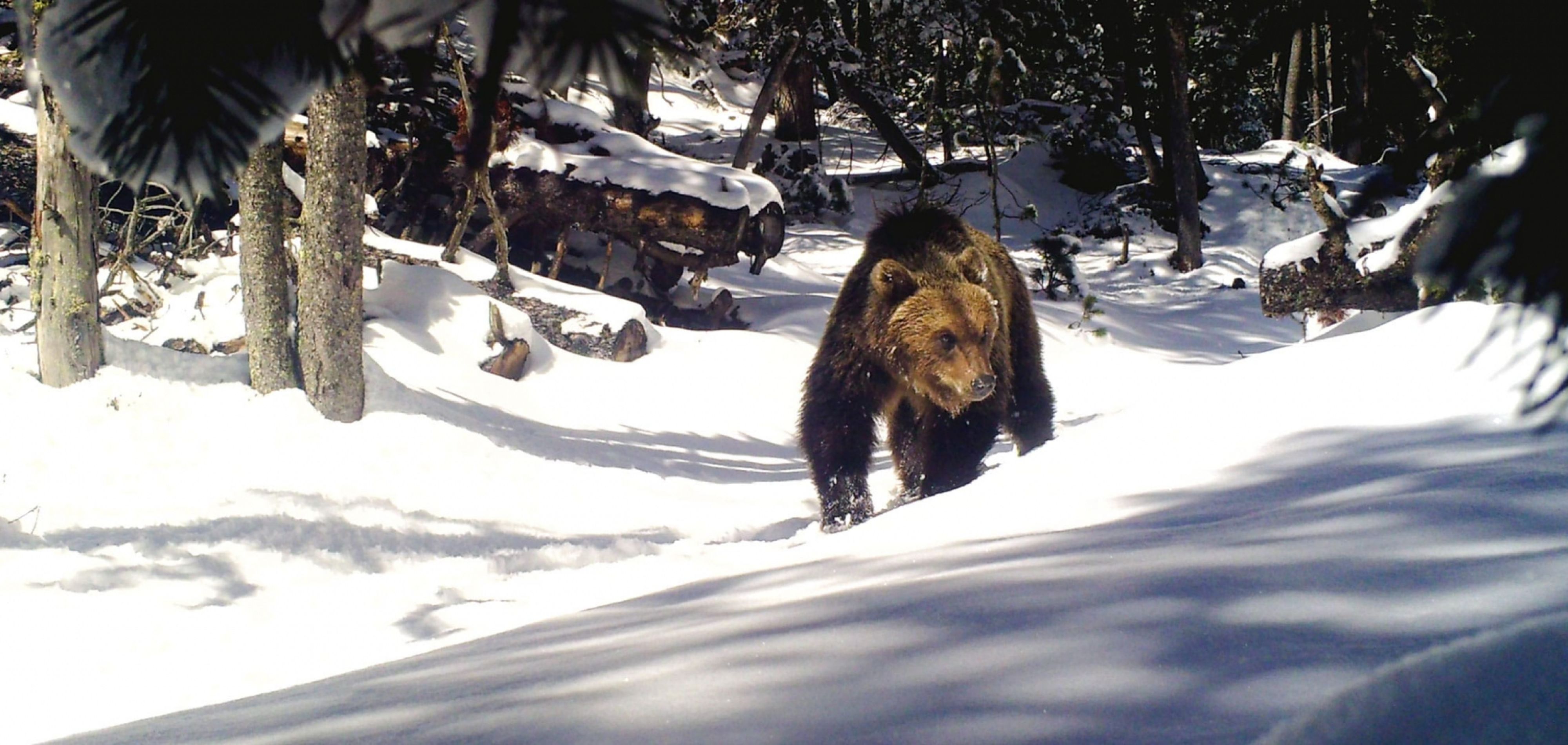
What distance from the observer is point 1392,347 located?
13.0 ft

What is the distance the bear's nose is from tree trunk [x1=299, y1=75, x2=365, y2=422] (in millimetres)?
4387

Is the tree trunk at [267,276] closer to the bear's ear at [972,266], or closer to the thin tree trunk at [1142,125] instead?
the bear's ear at [972,266]

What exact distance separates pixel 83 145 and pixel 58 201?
678 cm

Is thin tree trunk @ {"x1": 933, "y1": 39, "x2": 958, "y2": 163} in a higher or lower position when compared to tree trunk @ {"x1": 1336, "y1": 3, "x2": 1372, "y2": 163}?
lower

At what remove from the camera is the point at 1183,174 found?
61.2 ft

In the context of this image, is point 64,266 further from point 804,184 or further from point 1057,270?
point 804,184

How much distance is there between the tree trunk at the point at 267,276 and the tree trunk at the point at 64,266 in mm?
876

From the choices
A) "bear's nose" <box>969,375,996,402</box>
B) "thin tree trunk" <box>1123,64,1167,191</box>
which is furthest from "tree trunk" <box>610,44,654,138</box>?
"thin tree trunk" <box>1123,64,1167,191</box>

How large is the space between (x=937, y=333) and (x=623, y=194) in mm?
8014

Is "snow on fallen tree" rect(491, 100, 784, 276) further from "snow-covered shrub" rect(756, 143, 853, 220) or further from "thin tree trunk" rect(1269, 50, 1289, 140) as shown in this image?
"thin tree trunk" rect(1269, 50, 1289, 140)

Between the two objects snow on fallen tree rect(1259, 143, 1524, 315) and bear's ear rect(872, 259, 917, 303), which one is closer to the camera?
bear's ear rect(872, 259, 917, 303)

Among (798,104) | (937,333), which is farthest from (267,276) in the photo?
(798,104)

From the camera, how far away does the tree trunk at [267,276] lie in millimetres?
6914

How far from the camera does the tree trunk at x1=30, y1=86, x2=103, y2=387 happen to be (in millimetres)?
6355
